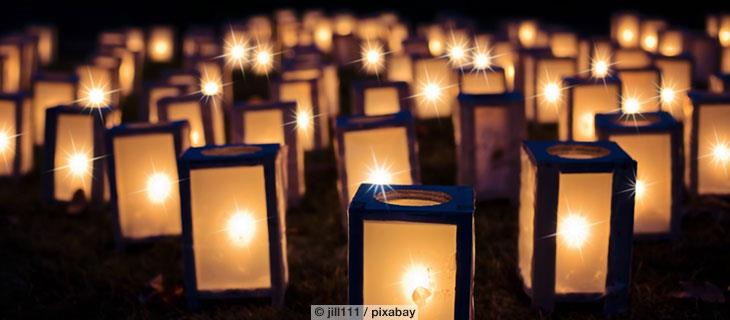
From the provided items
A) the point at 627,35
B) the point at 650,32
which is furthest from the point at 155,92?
the point at 627,35

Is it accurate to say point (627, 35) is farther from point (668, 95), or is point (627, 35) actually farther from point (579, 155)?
point (579, 155)

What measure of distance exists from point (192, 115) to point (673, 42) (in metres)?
4.41

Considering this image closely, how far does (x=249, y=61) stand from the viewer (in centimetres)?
789

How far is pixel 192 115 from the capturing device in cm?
457

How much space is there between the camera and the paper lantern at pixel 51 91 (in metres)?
5.46

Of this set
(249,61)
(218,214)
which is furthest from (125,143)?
(249,61)

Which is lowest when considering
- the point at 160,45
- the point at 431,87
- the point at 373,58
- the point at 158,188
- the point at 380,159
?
the point at 158,188

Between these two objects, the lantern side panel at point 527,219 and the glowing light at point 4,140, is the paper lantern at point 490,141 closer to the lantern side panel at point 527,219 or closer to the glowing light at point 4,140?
the lantern side panel at point 527,219

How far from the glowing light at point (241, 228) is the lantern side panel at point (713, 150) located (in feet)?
7.78

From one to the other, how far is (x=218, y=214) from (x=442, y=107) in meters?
2.99

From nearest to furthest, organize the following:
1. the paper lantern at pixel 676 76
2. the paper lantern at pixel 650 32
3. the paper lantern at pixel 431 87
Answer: the paper lantern at pixel 676 76, the paper lantern at pixel 431 87, the paper lantern at pixel 650 32

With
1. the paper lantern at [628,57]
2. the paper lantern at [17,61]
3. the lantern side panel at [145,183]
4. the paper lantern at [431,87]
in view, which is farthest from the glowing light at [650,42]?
the paper lantern at [17,61]

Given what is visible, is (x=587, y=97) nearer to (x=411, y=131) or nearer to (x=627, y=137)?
(x=627, y=137)

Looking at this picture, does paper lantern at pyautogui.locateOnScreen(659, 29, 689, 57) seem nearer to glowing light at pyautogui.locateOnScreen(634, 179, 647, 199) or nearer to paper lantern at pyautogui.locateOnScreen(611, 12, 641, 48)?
paper lantern at pyautogui.locateOnScreen(611, 12, 641, 48)
